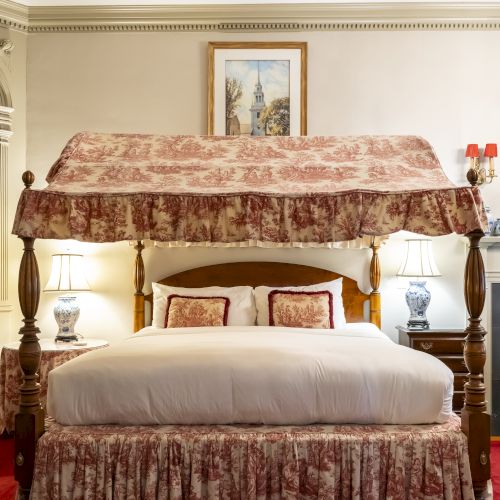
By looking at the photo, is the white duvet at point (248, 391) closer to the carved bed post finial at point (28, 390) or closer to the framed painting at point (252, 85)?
the carved bed post finial at point (28, 390)

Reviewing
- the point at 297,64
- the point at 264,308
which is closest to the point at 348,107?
the point at 297,64

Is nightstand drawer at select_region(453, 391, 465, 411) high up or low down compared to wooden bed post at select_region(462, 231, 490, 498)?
down

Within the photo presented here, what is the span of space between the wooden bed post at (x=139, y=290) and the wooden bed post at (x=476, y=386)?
2854 millimetres

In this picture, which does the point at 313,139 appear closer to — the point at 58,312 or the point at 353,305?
the point at 353,305

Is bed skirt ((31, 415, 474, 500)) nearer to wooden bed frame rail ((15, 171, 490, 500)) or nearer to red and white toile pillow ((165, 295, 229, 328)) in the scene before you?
wooden bed frame rail ((15, 171, 490, 500))

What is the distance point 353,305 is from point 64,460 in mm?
2933

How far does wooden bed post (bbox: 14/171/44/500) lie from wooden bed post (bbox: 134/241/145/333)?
1954mm

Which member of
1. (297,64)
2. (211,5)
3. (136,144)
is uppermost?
(211,5)

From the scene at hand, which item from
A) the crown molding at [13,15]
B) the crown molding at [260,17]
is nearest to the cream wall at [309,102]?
A: the crown molding at [260,17]

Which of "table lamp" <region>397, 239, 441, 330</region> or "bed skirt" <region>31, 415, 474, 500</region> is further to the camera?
"table lamp" <region>397, 239, 441, 330</region>

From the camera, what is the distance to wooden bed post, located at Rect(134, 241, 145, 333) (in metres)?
5.19

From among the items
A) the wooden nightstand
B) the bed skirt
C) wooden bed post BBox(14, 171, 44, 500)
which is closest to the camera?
the bed skirt

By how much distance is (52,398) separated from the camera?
3.20 meters

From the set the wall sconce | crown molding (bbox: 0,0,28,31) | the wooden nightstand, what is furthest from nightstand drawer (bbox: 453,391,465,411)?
crown molding (bbox: 0,0,28,31)
